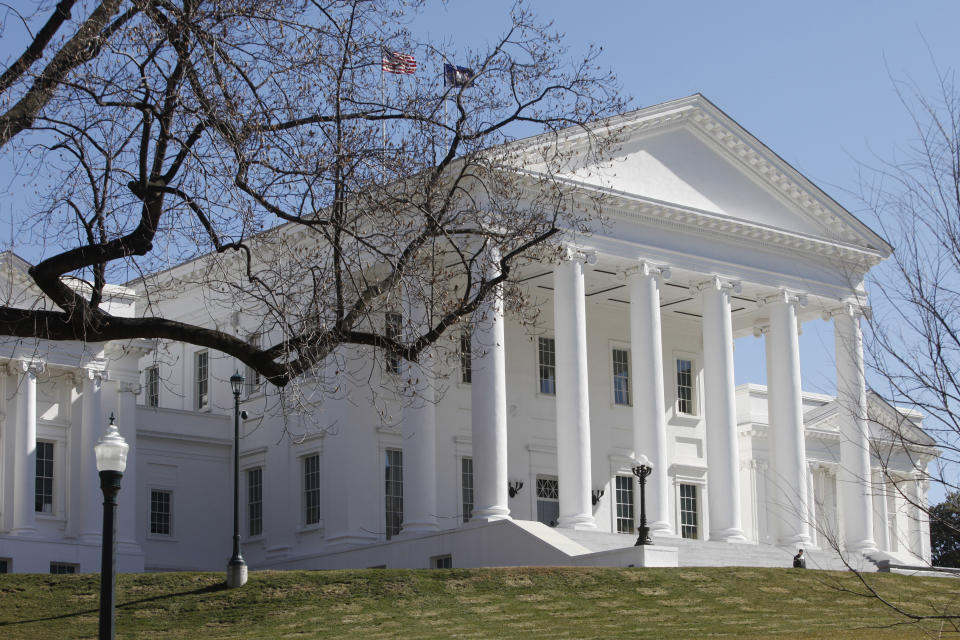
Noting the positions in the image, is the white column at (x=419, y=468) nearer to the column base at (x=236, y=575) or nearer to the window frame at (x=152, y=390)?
the column base at (x=236, y=575)

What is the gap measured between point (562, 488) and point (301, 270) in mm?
23551

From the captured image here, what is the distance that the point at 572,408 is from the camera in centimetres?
4100

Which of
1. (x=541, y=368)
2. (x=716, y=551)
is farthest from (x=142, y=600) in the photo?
(x=541, y=368)

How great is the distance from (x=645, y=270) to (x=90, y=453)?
18.0m

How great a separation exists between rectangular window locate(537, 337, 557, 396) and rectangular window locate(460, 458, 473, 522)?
3.93m

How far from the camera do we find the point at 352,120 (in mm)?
17344

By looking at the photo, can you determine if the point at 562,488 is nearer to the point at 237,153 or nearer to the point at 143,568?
the point at 143,568

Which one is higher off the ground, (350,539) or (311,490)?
(311,490)

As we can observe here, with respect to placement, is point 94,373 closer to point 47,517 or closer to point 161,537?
point 47,517

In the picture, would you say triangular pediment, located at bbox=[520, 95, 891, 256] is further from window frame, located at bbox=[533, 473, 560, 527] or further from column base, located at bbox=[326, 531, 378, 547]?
column base, located at bbox=[326, 531, 378, 547]

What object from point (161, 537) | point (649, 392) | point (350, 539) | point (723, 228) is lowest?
point (350, 539)

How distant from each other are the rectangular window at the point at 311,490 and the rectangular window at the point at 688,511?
1342cm

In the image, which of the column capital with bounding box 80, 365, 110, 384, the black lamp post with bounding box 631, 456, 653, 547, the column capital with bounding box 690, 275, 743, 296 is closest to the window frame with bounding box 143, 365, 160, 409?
the column capital with bounding box 80, 365, 110, 384

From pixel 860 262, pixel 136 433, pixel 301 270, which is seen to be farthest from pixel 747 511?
pixel 301 270
